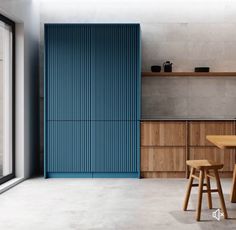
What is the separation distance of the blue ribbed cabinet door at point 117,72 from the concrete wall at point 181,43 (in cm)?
78

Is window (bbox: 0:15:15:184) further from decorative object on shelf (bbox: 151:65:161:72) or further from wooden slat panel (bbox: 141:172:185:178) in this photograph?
decorative object on shelf (bbox: 151:65:161:72)

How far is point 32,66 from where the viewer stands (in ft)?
20.7

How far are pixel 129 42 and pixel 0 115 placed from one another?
2.24 meters

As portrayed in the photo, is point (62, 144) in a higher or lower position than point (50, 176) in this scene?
higher

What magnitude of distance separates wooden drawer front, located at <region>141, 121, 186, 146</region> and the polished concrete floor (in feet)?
1.92

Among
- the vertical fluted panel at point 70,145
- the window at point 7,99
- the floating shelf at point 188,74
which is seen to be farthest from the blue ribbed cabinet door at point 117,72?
the window at point 7,99

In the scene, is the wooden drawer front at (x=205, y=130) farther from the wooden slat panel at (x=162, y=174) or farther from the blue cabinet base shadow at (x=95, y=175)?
the blue cabinet base shadow at (x=95, y=175)

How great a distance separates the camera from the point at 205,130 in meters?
5.92

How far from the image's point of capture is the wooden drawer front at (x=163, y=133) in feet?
19.5

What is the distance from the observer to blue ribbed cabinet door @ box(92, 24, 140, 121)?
5891 millimetres

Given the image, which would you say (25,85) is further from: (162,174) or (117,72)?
(162,174)

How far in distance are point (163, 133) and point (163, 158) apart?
392 millimetres

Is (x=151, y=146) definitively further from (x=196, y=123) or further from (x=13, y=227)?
(x=13, y=227)

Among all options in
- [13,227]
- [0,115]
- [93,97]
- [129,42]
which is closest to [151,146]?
[93,97]
